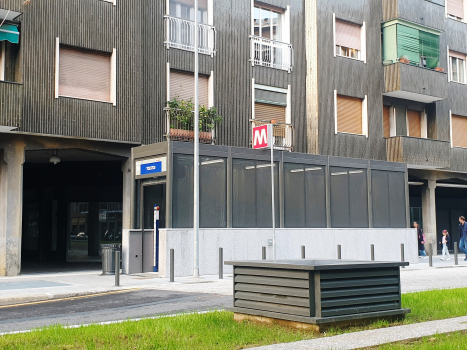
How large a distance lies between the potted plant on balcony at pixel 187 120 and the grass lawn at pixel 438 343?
14516mm

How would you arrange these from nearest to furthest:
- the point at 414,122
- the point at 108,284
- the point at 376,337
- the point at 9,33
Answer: the point at 376,337 < the point at 108,284 < the point at 9,33 < the point at 414,122

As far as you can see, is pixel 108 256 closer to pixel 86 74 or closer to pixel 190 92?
pixel 86 74

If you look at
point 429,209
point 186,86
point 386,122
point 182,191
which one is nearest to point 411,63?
point 386,122

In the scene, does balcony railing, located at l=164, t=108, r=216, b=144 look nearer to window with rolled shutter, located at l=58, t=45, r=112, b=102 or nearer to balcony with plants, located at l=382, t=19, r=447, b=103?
window with rolled shutter, located at l=58, t=45, r=112, b=102

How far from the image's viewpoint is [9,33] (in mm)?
17750

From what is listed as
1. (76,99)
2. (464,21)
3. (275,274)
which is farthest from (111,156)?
(464,21)

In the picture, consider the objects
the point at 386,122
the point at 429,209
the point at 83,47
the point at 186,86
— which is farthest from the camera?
the point at 429,209

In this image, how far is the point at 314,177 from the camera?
22422mm

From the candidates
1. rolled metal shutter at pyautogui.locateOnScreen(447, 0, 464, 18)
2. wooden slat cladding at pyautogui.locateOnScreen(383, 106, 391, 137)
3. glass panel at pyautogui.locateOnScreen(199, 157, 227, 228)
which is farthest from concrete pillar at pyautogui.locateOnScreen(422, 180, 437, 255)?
glass panel at pyautogui.locateOnScreen(199, 157, 227, 228)

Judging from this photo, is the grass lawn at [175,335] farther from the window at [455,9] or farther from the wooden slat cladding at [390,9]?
the window at [455,9]

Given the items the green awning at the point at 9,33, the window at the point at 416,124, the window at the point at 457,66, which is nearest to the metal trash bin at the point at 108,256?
the green awning at the point at 9,33

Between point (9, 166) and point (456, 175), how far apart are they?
22.1 metres

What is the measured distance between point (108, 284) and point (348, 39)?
16.1 meters

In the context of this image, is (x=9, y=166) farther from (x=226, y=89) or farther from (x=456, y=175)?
(x=456, y=175)
